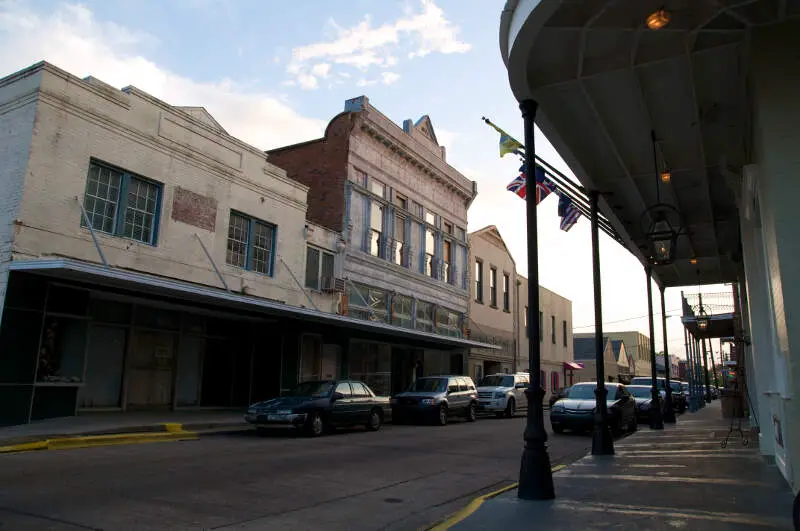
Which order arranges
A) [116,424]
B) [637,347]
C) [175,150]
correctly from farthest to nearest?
[637,347] → [175,150] → [116,424]

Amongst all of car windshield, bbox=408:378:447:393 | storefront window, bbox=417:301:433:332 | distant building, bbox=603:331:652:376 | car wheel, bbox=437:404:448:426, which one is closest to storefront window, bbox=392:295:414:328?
storefront window, bbox=417:301:433:332

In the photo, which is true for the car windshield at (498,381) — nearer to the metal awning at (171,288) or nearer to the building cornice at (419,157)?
the metal awning at (171,288)

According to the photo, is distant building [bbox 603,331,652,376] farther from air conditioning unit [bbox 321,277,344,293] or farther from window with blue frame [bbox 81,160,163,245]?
window with blue frame [bbox 81,160,163,245]

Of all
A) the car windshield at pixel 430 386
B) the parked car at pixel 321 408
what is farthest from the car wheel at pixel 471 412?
the parked car at pixel 321 408

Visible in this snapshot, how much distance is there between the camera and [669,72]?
7.38 metres

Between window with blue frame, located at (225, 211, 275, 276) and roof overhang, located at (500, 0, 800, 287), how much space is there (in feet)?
40.7

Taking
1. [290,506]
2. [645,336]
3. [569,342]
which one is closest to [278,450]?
[290,506]

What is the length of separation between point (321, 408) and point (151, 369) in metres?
5.50

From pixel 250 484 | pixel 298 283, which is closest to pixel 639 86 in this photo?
pixel 250 484

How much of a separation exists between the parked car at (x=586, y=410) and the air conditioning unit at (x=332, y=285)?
9.63 m

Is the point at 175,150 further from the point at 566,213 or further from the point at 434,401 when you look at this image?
the point at 434,401

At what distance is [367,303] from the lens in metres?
25.7

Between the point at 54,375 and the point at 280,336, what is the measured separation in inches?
307

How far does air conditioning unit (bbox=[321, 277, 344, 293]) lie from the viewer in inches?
933
